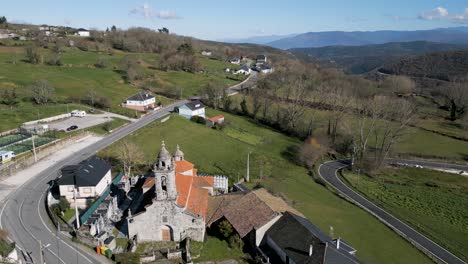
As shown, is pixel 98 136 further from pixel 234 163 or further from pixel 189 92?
pixel 189 92

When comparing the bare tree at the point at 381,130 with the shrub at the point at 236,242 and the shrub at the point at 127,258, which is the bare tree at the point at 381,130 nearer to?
the shrub at the point at 236,242

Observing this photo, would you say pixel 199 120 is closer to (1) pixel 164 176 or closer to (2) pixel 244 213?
(2) pixel 244 213

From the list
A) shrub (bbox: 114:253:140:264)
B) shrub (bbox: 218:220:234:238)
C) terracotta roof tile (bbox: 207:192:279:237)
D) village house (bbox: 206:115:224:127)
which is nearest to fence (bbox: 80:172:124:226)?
shrub (bbox: 114:253:140:264)

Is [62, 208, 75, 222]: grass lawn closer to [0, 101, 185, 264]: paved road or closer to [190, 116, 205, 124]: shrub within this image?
[0, 101, 185, 264]: paved road

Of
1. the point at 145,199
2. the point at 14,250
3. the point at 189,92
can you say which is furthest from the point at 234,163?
the point at 189,92

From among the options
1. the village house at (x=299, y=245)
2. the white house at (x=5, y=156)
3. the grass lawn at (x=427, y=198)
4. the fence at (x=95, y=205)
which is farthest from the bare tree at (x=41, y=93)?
the village house at (x=299, y=245)

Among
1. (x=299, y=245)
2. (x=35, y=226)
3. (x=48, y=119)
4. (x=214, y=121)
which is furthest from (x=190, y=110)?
(x=299, y=245)

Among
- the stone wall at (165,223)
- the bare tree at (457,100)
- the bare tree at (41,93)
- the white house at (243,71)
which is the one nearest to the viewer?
the stone wall at (165,223)
